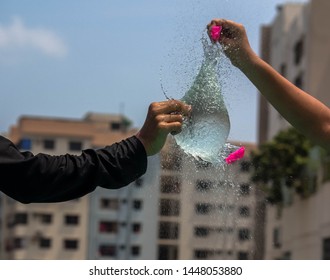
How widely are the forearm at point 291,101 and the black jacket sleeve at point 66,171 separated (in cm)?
32

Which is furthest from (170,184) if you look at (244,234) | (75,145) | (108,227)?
(108,227)

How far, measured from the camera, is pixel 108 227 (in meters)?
78.7

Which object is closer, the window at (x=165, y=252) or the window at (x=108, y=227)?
the window at (x=165, y=252)

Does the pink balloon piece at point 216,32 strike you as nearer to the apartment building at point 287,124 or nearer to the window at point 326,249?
the apartment building at point 287,124

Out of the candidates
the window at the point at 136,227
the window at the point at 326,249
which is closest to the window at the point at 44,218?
the window at the point at 136,227

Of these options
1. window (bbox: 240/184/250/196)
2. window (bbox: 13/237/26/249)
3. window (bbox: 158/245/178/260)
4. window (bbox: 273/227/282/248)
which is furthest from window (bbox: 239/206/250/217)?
window (bbox: 13/237/26/249)

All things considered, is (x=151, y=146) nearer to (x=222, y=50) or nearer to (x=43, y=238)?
(x=222, y=50)

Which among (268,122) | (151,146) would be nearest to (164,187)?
(151,146)

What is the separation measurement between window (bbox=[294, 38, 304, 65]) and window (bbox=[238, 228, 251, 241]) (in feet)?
129

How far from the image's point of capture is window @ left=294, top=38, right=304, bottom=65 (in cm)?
4347

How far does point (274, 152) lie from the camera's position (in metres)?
35.5

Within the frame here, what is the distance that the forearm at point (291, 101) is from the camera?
244 centimetres

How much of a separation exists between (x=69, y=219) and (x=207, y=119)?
2965 inches
